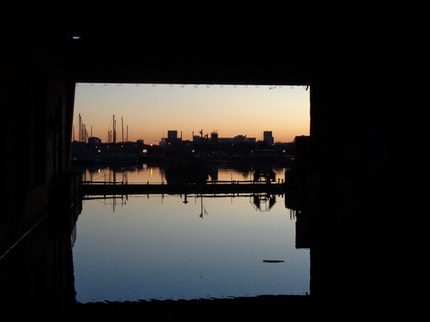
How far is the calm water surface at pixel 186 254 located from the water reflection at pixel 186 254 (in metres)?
0.03

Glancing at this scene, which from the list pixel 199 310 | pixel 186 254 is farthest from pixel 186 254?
pixel 199 310

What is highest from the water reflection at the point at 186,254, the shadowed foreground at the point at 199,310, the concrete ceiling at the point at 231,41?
the concrete ceiling at the point at 231,41

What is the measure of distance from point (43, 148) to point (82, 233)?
5.20 meters

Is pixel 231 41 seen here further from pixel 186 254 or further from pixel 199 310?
pixel 199 310

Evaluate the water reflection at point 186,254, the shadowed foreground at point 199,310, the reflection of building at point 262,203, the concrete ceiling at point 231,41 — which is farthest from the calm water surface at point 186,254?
the concrete ceiling at point 231,41

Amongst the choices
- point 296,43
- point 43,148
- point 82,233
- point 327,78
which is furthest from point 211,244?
point 327,78

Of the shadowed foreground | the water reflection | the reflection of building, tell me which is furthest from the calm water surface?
the reflection of building

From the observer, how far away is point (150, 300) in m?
14.1

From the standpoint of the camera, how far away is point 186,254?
22.3m

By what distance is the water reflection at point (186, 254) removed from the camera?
1570 centimetres

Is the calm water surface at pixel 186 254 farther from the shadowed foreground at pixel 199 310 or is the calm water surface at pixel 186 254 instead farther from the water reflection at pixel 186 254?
the shadowed foreground at pixel 199 310

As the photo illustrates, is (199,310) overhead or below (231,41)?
below

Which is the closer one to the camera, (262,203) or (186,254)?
(186,254)

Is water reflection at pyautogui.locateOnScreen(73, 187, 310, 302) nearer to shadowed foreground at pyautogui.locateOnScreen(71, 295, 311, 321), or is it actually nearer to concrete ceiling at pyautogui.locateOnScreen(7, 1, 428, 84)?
shadowed foreground at pyautogui.locateOnScreen(71, 295, 311, 321)
